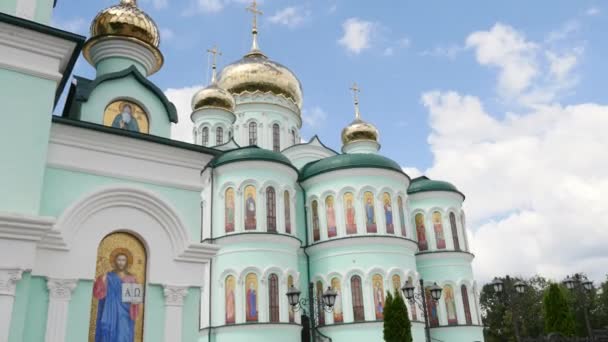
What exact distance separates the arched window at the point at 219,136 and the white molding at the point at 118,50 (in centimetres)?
1332

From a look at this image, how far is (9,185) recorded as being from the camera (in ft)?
22.1

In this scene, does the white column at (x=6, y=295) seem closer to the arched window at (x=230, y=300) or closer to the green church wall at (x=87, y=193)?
the green church wall at (x=87, y=193)

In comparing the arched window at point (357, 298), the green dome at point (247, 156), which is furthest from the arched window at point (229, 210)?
the arched window at point (357, 298)

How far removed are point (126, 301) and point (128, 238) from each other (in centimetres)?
96

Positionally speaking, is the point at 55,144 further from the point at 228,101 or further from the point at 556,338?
the point at 228,101

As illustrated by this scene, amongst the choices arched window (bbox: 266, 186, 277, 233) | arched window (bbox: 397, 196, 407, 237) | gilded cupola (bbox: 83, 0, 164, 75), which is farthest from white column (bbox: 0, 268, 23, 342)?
arched window (bbox: 397, 196, 407, 237)

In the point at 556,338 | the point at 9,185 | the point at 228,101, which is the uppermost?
the point at 228,101

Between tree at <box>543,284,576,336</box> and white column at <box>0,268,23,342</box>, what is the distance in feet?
40.0

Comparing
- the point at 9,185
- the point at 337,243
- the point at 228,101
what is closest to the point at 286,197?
the point at 337,243

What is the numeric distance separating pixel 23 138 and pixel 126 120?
→ 2094 millimetres

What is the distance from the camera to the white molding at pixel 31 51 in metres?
7.14

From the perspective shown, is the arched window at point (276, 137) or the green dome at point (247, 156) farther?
the arched window at point (276, 137)

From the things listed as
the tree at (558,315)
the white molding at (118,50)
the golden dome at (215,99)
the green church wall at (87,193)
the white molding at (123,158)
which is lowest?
the tree at (558,315)

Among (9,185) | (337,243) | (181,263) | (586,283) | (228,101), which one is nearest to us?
(9,185)
